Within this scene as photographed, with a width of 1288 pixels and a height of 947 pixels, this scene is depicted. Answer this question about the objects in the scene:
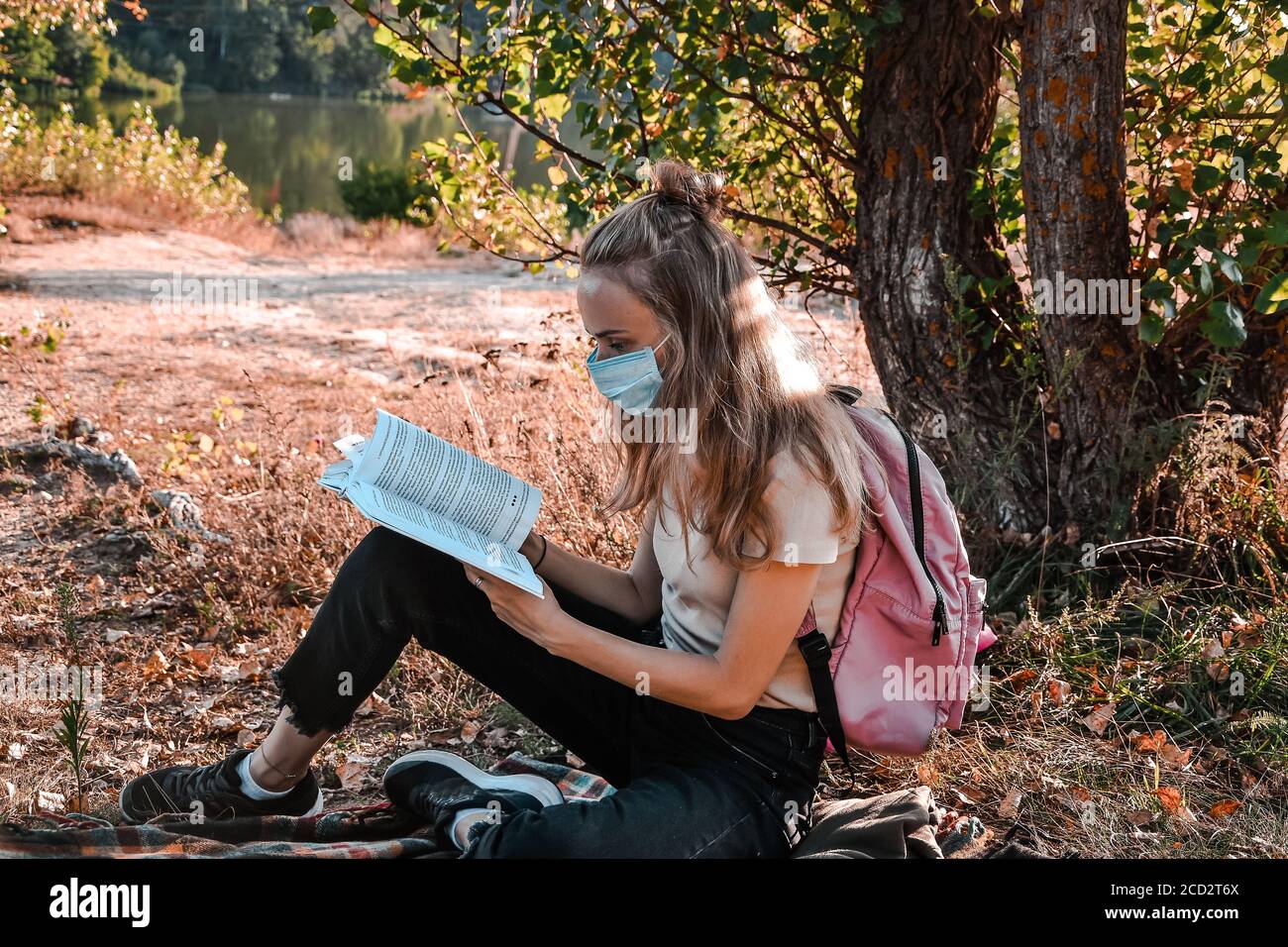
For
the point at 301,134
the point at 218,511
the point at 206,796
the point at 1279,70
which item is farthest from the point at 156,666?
the point at 301,134

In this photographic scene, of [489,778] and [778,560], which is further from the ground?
[778,560]

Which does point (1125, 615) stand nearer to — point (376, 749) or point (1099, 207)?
point (1099, 207)

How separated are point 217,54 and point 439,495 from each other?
53247 mm

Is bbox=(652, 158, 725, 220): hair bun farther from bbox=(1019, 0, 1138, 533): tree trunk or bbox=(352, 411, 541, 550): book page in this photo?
bbox=(1019, 0, 1138, 533): tree trunk

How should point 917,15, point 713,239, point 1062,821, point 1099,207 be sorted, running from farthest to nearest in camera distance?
point 917,15 → point 1099,207 → point 1062,821 → point 713,239

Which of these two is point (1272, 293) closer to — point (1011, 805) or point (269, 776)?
point (1011, 805)

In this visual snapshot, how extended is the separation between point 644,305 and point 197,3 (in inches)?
1856

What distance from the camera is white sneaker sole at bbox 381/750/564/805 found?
255cm

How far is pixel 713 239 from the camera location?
2180mm

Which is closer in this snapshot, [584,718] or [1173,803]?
[584,718]

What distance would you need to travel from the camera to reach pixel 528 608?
2.17 m

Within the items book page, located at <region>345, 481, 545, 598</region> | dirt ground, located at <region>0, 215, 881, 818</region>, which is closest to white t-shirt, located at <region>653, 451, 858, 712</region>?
book page, located at <region>345, 481, 545, 598</region>

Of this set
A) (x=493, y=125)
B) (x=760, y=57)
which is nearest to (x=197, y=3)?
(x=493, y=125)

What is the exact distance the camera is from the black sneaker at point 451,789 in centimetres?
242
